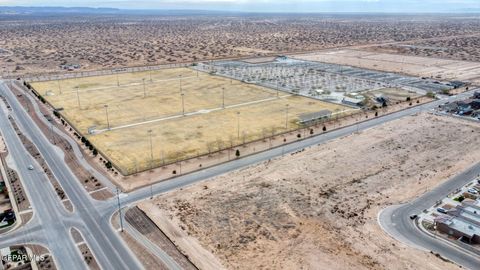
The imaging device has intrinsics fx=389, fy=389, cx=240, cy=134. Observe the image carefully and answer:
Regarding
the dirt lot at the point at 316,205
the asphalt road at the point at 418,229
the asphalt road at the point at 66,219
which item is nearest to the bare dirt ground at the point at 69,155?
the asphalt road at the point at 66,219

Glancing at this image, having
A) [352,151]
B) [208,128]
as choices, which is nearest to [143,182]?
[208,128]

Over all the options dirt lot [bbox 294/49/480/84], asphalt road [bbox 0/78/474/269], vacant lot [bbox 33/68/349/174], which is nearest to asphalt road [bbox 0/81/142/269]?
asphalt road [bbox 0/78/474/269]

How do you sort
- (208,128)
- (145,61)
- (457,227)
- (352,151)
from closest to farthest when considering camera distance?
(457,227), (352,151), (208,128), (145,61)

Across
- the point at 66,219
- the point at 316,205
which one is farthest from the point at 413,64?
the point at 66,219

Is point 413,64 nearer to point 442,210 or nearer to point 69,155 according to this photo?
point 442,210

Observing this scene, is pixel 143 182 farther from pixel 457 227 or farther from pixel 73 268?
pixel 457 227

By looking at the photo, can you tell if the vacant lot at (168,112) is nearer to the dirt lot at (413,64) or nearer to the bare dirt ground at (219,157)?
the bare dirt ground at (219,157)
